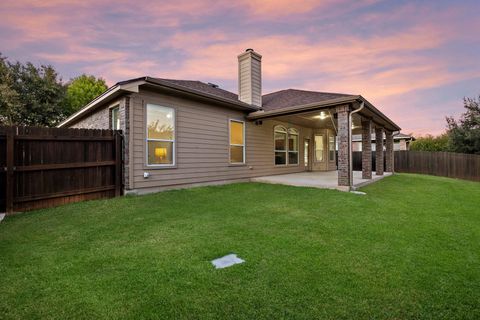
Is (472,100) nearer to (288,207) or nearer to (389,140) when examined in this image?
(389,140)

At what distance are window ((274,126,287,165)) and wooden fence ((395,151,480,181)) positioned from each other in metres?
9.60

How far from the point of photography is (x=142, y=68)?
13898 mm

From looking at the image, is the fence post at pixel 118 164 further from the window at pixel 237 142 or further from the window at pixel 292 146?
the window at pixel 292 146

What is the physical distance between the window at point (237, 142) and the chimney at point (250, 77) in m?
1.15

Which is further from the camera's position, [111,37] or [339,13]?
[111,37]

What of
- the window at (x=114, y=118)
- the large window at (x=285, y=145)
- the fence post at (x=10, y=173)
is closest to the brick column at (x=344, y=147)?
the large window at (x=285, y=145)

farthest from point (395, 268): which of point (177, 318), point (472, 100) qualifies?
point (472, 100)

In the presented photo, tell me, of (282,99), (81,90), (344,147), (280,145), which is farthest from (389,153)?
(81,90)

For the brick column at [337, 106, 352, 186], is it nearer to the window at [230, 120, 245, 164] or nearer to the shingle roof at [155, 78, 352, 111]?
the shingle roof at [155, 78, 352, 111]

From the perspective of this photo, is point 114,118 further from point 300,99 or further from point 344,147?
point 344,147

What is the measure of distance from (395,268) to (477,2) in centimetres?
1043

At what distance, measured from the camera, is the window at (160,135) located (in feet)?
22.2

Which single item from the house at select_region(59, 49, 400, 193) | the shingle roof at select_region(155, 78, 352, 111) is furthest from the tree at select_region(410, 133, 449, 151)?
the shingle roof at select_region(155, 78, 352, 111)

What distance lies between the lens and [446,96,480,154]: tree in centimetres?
1639
